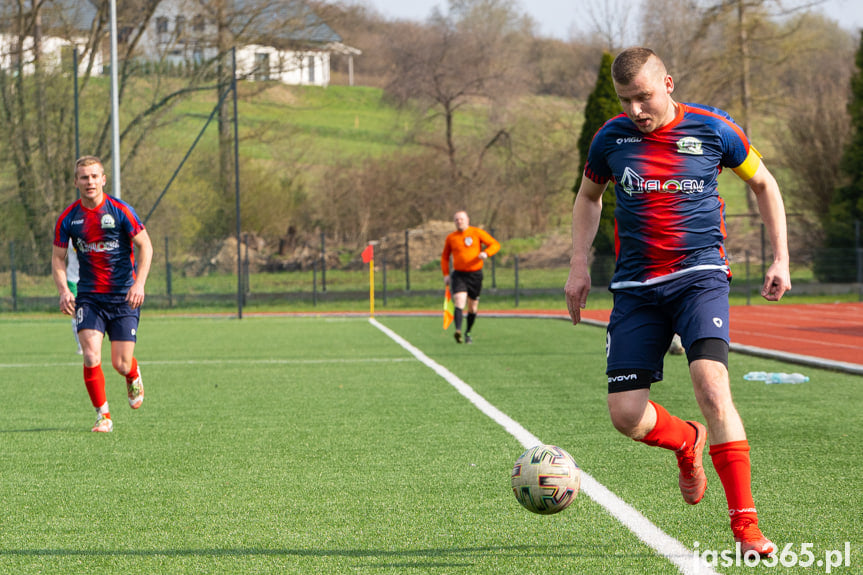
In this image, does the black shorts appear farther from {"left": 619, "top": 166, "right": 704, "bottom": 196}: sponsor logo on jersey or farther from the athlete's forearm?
{"left": 619, "top": 166, "right": 704, "bottom": 196}: sponsor logo on jersey

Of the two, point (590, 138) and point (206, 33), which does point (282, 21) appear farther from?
point (590, 138)

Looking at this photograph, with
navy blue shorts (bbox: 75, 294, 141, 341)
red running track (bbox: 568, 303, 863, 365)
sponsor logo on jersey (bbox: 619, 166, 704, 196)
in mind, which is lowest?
red running track (bbox: 568, 303, 863, 365)

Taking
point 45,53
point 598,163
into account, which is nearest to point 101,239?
point 598,163

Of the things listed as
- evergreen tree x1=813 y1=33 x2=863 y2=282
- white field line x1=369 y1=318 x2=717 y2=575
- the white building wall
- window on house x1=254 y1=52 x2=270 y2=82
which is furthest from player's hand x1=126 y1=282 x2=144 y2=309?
window on house x1=254 y1=52 x2=270 y2=82

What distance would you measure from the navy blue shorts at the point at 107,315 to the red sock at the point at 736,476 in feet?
16.9

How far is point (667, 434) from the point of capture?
4453 mm

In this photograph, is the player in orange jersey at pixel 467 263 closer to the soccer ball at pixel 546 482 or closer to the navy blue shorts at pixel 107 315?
the navy blue shorts at pixel 107 315

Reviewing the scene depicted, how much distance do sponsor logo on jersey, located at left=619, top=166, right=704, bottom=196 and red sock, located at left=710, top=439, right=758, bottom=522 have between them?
1.12 metres

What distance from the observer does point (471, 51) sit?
41.7m

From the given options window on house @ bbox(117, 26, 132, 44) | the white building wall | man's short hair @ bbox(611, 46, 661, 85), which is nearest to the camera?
man's short hair @ bbox(611, 46, 661, 85)

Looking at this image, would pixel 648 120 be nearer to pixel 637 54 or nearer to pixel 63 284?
pixel 637 54

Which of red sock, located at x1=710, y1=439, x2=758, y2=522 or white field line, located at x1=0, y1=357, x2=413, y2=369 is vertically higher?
red sock, located at x1=710, y1=439, x2=758, y2=522

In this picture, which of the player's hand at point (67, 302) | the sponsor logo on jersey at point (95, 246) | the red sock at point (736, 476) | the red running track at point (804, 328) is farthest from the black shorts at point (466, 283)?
the red sock at point (736, 476)

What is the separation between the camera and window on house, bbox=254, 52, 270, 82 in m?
34.6
